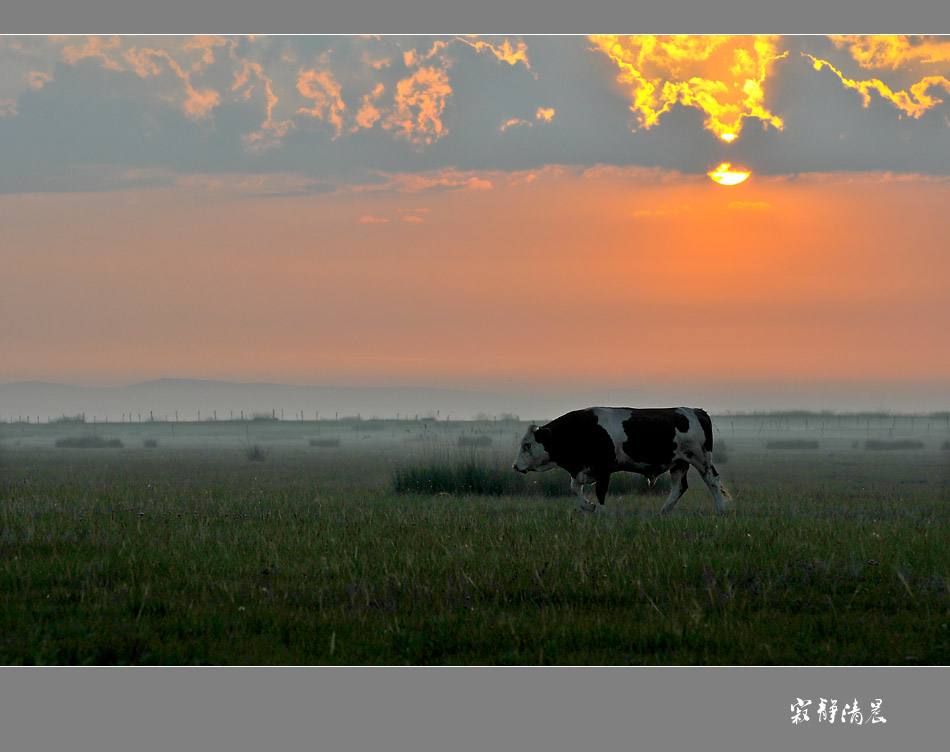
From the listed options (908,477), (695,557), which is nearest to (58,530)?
(695,557)

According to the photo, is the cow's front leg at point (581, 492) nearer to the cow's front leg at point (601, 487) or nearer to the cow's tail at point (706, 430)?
the cow's front leg at point (601, 487)

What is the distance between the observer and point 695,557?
11320 mm

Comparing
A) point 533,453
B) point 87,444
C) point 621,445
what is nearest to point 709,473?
point 621,445

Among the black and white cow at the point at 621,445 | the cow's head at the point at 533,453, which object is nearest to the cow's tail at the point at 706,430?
the black and white cow at the point at 621,445

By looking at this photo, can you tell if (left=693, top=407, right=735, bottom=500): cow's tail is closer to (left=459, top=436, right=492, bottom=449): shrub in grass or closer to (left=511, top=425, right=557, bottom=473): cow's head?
(left=511, top=425, right=557, bottom=473): cow's head

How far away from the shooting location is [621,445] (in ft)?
62.4

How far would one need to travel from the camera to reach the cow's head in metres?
19.3

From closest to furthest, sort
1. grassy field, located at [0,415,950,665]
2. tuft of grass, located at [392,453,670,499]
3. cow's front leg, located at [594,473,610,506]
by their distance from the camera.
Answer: grassy field, located at [0,415,950,665]
cow's front leg, located at [594,473,610,506]
tuft of grass, located at [392,453,670,499]

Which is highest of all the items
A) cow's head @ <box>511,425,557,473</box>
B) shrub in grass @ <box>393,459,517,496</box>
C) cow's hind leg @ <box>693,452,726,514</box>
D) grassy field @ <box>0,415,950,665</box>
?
cow's head @ <box>511,425,557,473</box>

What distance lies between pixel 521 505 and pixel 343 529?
567cm

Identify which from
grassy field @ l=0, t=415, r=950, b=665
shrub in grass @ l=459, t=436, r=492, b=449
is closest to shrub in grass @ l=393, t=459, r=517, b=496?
grassy field @ l=0, t=415, r=950, b=665

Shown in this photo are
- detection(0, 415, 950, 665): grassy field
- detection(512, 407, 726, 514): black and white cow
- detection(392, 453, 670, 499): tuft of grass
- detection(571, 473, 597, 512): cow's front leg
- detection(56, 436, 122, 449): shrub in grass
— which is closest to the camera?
detection(0, 415, 950, 665): grassy field

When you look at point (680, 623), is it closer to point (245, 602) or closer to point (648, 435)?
A: point (245, 602)

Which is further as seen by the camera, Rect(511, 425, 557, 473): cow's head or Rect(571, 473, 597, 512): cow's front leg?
Rect(511, 425, 557, 473): cow's head
